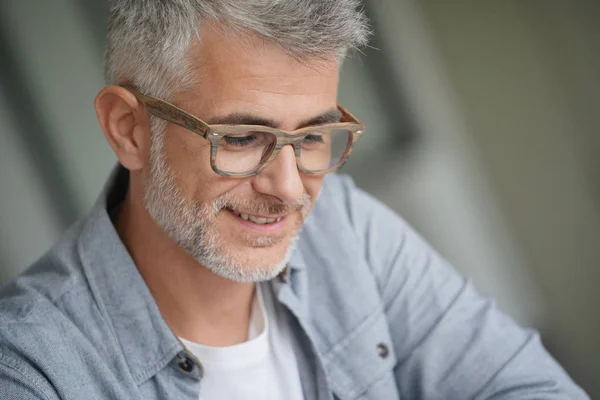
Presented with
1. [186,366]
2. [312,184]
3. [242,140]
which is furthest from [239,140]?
[186,366]

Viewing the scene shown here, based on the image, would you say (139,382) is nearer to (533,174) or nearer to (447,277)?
(447,277)

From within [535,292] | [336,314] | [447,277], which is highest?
[447,277]

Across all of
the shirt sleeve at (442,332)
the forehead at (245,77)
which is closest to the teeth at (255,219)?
the forehead at (245,77)

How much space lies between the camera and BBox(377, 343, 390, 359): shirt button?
6.43ft

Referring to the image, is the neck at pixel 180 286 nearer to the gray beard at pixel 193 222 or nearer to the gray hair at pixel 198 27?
the gray beard at pixel 193 222

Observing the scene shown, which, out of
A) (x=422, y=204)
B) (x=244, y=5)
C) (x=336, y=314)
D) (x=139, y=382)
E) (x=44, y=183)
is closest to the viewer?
(x=244, y=5)

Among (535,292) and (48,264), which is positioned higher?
(48,264)

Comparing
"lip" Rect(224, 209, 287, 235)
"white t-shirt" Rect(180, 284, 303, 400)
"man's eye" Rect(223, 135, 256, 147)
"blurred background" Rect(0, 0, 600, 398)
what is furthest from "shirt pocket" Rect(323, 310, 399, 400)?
"blurred background" Rect(0, 0, 600, 398)

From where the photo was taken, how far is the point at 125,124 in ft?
5.67

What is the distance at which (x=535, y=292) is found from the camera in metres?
3.13

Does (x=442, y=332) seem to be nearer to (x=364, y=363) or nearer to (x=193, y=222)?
(x=364, y=363)

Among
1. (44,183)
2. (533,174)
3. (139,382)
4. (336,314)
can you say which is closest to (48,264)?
(139,382)

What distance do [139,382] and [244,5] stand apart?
851 millimetres

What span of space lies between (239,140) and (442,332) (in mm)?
821
